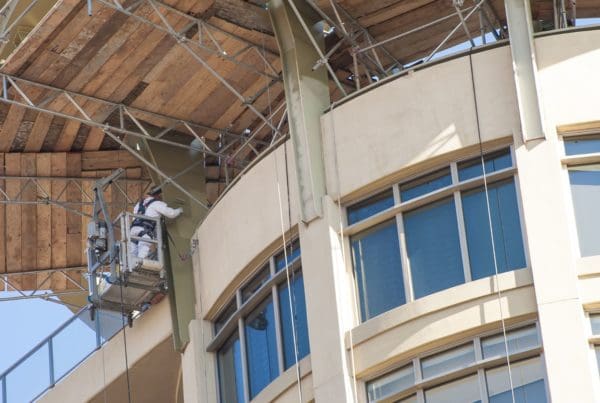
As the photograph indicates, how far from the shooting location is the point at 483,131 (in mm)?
24781

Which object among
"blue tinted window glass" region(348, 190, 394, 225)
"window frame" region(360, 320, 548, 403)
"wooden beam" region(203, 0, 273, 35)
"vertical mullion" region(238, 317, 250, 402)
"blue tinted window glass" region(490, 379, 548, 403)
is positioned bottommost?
"blue tinted window glass" region(490, 379, 548, 403)

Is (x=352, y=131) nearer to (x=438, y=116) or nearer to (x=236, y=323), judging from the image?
(x=438, y=116)

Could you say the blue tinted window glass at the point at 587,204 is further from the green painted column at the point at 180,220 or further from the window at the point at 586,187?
the green painted column at the point at 180,220

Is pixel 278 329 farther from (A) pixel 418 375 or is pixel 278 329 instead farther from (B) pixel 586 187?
(B) pixel 586 187

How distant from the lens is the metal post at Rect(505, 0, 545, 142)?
961 inches

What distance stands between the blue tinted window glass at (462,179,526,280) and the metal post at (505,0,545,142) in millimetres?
891

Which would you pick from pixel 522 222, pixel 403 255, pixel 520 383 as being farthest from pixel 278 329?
pixel 520 383

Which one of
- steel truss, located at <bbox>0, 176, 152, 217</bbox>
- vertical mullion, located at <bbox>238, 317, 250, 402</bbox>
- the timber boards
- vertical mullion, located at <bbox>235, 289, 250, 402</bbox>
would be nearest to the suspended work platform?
vertical mullion, located at <bbox>235, 289, 250, 402</bbox>

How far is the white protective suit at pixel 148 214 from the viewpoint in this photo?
2973 cm

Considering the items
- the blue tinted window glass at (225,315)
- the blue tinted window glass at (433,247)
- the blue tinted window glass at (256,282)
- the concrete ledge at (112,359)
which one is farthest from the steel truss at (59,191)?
the blue tinted window glass at (433,247)

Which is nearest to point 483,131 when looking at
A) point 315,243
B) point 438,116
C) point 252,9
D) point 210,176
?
point 438,116

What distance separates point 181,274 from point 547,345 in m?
8.56

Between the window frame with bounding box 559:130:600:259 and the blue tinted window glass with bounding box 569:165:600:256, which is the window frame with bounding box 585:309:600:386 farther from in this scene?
the blue tinted window glass with bounding box 569:165:600:256

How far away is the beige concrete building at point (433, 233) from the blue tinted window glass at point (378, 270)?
2 cm
